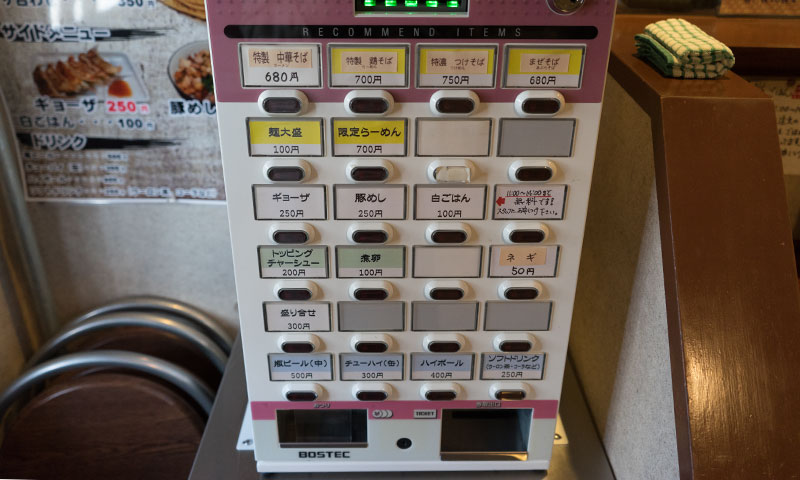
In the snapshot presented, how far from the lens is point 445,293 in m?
0.70

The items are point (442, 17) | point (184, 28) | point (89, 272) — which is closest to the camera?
point (442, 17)

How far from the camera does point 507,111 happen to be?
62 centimetres

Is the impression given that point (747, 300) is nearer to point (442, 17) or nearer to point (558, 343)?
point (558, 343)

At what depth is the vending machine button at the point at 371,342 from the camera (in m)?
0.73

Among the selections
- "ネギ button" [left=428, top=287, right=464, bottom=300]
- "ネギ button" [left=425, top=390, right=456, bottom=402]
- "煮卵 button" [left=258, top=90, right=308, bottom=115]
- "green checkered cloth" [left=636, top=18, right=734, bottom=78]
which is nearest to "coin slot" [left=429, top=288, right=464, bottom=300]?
"ネギ button" [left=428, top=287, right=464, bottom=300]

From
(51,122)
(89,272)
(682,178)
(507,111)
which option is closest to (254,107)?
(507,111)

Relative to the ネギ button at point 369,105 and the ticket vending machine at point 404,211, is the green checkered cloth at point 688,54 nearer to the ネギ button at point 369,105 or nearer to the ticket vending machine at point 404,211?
the ticket vending machine at point 404,211

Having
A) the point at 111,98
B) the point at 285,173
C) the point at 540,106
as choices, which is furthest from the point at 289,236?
the point at 111,98

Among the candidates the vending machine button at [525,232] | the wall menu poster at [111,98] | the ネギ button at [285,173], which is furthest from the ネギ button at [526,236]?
the wall menu poster at [111,98]

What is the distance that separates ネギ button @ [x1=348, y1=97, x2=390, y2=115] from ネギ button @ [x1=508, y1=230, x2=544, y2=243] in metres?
0.19

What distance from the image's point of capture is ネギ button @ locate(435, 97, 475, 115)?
599 mm

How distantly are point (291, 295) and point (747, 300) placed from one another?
46cm

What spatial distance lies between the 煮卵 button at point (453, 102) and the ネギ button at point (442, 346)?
0.88 feet

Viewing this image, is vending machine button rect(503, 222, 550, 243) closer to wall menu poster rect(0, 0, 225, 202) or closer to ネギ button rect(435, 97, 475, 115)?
ネギ button rect(435, 97, 475, 115)
